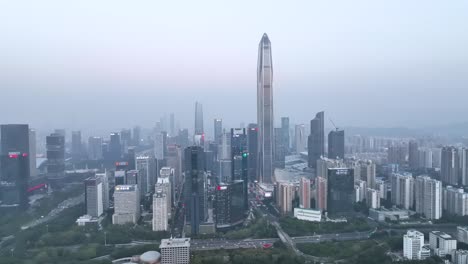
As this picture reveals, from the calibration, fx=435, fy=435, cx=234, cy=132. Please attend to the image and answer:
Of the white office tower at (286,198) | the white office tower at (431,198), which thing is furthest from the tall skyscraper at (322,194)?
the white office tower at (431,198)

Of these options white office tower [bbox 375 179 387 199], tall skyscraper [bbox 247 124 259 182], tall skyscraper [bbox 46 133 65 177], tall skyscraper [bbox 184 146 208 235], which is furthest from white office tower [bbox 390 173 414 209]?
tall skyscraper [bbox 46 133 65 177]

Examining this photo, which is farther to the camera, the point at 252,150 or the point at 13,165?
the point at 252,150

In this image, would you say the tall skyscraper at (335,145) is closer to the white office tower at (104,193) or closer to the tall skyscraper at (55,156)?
the white office tower at (104,193)

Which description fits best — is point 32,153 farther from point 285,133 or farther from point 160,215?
point 285,133

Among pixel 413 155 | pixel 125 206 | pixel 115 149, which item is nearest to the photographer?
pixel 125 206

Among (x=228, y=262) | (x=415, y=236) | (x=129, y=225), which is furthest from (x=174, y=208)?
(x=415, y=236)

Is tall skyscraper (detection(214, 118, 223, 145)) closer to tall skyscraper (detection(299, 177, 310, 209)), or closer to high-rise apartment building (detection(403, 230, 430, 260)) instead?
tall skyscraper (detection(299, 177, 310, 209))

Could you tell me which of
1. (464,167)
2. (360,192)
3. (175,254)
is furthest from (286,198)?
(464,167)
